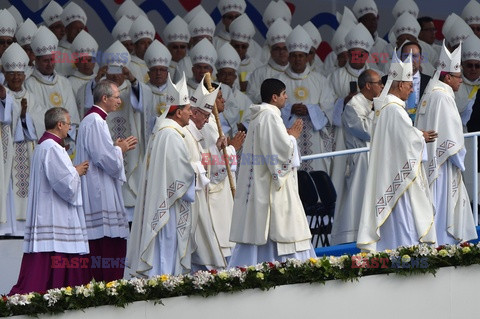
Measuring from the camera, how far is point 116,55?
66.2ft

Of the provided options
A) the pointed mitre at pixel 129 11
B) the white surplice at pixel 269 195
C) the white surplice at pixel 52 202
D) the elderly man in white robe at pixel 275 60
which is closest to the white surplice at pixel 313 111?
the elderly man in white robe at pixel 275 60

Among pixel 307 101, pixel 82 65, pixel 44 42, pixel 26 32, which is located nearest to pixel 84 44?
pixel 82 65

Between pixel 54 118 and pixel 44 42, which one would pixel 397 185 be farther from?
pixel 44 42

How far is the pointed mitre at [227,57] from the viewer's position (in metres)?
20.5

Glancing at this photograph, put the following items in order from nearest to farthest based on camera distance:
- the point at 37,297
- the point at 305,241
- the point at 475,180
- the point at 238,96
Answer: the point at 37,297, the point at 305,241, the point at 475,180, the point at 238,96

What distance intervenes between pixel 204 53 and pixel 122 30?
144 centimetres

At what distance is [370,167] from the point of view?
17.6 m

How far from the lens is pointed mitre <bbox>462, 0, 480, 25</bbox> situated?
21906 mm

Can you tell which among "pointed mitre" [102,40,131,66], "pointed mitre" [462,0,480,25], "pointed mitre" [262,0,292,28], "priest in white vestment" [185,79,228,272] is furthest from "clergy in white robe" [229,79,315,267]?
"pointed mitre" [462,0,480,25]

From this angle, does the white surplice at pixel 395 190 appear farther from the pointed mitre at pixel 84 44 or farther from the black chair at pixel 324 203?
the pointed mitre at pixel 84 44

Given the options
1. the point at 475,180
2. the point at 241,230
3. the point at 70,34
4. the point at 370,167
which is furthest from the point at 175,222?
the point at 70,34

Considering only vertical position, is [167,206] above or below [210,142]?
below

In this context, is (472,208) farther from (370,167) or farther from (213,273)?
(213,273)

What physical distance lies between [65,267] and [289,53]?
4.50 meters
